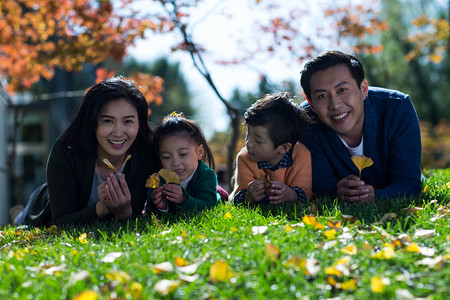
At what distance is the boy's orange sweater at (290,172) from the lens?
3.58 metres

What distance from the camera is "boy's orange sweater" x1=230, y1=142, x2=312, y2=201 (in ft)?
11.7

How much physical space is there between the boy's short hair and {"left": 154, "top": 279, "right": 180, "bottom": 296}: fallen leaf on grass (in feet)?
6.26

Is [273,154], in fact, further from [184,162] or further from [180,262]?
[180,262]

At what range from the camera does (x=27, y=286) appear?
1.92 m

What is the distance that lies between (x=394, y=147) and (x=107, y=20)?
519 cm

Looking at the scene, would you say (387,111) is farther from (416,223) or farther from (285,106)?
(416,223)

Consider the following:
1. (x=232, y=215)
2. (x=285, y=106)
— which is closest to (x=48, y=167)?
(x=232, y=215)

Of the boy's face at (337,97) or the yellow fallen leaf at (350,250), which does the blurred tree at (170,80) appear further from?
the yellow fallen leaf at (350,250)

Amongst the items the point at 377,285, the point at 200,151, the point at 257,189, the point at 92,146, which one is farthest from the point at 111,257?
the point at 200,151

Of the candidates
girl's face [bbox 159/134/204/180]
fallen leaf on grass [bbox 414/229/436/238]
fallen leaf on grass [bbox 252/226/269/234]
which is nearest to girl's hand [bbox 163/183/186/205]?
girl's face [bbox 159/134/204/180]

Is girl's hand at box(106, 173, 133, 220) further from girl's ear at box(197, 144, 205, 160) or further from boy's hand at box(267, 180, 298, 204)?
boy's hand at box(267, 180, 298, 204)

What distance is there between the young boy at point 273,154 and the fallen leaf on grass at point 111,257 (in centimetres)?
140

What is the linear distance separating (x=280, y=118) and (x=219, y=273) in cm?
193

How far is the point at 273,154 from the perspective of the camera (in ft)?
11.7
